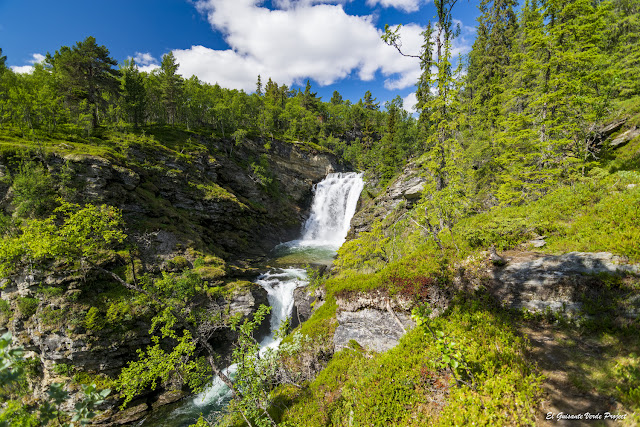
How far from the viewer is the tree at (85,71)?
3259cm

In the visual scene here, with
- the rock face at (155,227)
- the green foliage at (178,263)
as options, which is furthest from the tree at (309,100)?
the green foliage at (178,263)

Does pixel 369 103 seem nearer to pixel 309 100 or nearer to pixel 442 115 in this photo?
pixel 309 100

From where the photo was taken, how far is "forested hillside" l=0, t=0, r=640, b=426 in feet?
19.3

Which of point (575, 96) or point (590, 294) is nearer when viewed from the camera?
point (590, 294)

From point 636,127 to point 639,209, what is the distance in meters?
10.6

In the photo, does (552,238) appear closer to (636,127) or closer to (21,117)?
(636,127)

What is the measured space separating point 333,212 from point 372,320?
38543mm

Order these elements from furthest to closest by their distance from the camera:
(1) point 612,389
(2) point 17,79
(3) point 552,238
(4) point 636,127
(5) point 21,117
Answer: (2) point 17,79 → (5) point 21,117 → (4) point 636,127 → (3) point 552,238 → (1) point 612,389

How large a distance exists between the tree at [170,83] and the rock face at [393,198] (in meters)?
40.4

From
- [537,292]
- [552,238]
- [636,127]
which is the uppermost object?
[636,127]

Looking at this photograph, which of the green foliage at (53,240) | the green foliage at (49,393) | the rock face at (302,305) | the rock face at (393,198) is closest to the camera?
the green foliage at (49,393)

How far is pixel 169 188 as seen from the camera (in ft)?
110

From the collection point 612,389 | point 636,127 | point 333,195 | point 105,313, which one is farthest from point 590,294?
point 333,195

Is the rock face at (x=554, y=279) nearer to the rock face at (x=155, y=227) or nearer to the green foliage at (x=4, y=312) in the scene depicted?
the rock face at (x=155, y=227)
